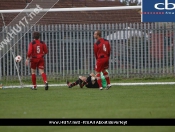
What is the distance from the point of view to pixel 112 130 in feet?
37.3

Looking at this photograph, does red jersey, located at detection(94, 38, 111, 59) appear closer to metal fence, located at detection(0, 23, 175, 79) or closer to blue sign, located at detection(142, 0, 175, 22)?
blue sign, located at detection(142, 0, 175, 22)

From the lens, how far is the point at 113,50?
2862cm

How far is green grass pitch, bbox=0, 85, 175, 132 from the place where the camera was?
11719mm

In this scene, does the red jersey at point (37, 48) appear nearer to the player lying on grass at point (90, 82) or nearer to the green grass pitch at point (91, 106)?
the player lying on grass at point (90, 82)

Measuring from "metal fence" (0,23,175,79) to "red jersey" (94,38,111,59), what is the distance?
21.6 ft

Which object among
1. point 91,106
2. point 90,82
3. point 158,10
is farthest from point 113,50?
point 91,106

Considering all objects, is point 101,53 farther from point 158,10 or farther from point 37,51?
point 158,10

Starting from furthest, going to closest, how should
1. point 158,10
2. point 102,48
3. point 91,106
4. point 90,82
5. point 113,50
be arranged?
point 113,50
point 158,10
point 90,82
point 102,48
point 91,106

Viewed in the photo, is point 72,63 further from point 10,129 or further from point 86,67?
point 10,129

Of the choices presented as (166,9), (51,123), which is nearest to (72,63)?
(166,9)

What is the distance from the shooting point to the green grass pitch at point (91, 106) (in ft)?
38.4

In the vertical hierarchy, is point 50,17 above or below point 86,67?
above

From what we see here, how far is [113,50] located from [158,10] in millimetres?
2843

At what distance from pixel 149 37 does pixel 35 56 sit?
7591 mm
